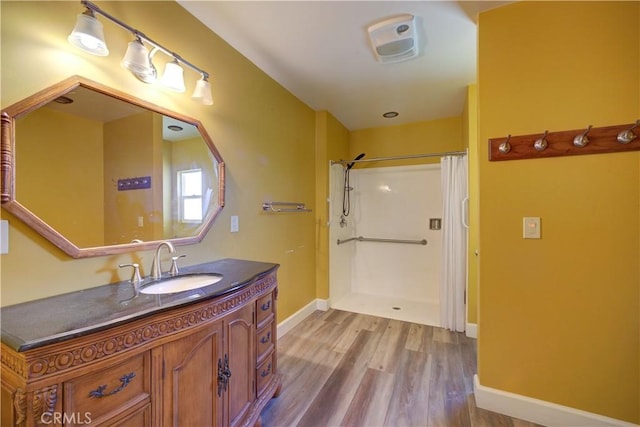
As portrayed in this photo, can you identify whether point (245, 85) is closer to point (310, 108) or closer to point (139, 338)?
point (310, 108)

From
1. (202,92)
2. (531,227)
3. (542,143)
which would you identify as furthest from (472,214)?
(202,92)

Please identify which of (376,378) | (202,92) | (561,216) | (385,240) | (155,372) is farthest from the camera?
(385,240)

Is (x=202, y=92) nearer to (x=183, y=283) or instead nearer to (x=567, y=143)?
(x=183, y=283)

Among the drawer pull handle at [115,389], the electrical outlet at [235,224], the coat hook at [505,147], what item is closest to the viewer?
the drawer pull handle at [115,389]

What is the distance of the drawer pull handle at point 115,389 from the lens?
0.79 metres

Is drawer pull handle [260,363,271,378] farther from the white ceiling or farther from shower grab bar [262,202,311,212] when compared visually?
the white ceiling

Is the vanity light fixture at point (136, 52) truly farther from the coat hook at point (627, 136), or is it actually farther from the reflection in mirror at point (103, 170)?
the coat hook at point (627, 136)

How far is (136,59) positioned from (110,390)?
1.35 m

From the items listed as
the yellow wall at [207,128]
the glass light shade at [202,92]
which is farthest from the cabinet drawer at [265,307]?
the glass light shade at [202,92]

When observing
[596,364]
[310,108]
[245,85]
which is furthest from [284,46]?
[596,364]

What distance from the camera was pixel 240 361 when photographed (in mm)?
1306

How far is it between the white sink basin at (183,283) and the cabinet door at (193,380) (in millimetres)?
279

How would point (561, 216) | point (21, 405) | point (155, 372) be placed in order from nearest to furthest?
1. point (21, 405)
2. point (155, 372)
3. point (561, 216)

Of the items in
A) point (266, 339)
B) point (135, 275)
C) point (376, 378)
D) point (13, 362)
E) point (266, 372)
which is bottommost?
point (376, 378)
